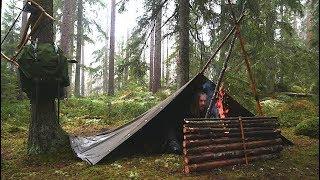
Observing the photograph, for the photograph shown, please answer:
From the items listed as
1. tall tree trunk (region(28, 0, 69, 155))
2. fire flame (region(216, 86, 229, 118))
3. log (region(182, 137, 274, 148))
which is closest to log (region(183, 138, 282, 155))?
log (region(182, 137, 274, 148))

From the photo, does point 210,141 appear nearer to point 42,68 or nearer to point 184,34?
point 42,68

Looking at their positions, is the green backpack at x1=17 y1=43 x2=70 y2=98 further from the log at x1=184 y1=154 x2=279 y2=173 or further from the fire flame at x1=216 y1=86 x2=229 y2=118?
the fire flame at x1=216 y1=86 x2=229 y2=118

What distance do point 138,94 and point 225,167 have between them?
40.7 feet

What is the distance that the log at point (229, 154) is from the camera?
209 inches

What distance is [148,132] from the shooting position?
7.16 metres

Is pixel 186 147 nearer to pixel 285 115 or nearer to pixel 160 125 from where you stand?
pixel 160 125

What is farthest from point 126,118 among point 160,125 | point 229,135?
point 229,135

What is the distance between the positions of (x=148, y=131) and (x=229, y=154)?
81.8 inches

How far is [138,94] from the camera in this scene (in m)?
17.7

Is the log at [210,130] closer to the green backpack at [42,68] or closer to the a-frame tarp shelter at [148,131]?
the a-frame tarp shelter at [148,131]

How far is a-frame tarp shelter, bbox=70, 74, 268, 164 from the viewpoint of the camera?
6.35m

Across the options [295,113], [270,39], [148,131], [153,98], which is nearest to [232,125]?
[148,131]

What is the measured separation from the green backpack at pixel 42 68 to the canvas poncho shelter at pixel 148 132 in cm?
130

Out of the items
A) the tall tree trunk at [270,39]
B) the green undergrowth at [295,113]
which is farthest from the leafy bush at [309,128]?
the tall tree trunk at [270,39]
